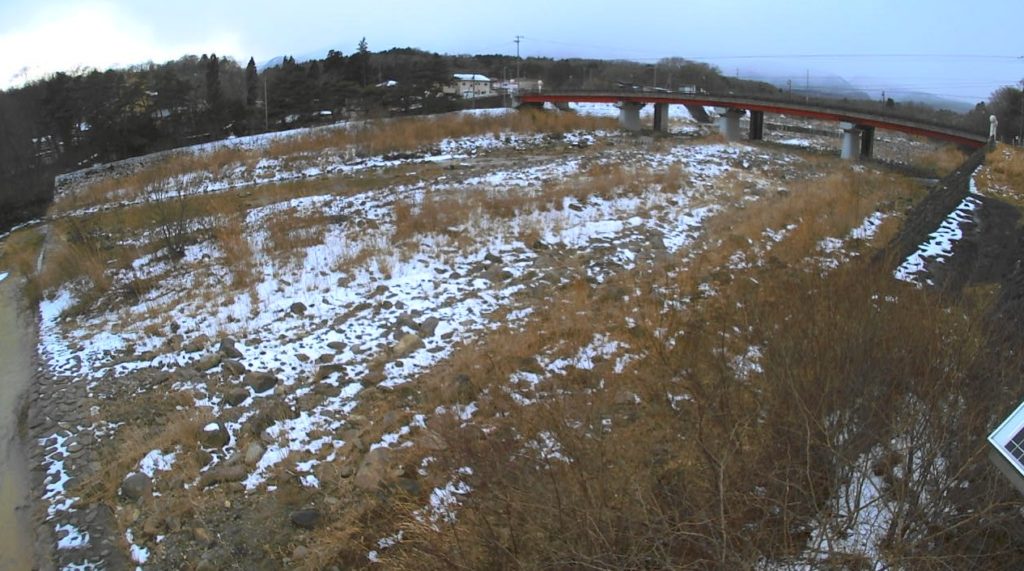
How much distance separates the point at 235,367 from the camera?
8.73 m

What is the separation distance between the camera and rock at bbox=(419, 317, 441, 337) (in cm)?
940

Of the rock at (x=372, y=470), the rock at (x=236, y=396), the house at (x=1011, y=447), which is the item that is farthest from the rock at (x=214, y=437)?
the house at (x=1011, y=447)

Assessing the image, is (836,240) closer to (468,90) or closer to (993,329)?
(993,329)

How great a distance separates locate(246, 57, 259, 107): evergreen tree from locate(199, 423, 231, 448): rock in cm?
5191

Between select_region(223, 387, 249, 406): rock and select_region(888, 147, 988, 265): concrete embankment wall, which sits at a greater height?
select_region(888, 147, 988, 265): concrete embankment wall

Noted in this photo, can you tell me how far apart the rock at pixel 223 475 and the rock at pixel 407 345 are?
261 cm

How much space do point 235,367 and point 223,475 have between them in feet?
7.61

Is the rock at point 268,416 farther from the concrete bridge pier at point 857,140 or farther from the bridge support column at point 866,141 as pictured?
the bridge support column at point 866,141

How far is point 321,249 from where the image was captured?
12.8 meters

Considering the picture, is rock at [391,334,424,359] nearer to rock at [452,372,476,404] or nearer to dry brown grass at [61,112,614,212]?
rock at [452,372,476,404]

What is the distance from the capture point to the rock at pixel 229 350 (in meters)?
9.11

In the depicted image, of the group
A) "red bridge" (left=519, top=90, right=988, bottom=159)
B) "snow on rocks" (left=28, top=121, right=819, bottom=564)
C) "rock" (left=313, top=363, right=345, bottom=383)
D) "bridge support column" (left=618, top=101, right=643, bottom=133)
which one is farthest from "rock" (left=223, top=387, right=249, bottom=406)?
"bridge support column" (left=618, top=101, right=643, bottom=133)

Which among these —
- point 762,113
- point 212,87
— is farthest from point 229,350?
point 212,87

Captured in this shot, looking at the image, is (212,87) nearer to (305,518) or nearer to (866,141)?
(866,141)
